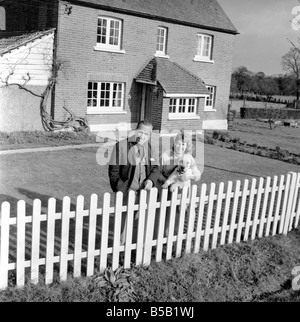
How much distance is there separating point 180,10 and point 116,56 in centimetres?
541

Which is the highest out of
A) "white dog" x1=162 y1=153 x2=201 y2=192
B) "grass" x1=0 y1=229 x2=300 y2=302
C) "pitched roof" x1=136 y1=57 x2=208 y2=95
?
"pitched roof" x1=136 y1=57 x2=208 y2=95

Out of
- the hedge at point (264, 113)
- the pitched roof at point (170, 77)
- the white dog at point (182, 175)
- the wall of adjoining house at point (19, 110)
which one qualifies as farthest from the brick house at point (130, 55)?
the hedge at point (264, 113)

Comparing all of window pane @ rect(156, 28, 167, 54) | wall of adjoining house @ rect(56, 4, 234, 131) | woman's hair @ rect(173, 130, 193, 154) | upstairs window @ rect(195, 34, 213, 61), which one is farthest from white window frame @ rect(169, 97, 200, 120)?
woman's hair @ rect(173, 130, 193, 154)

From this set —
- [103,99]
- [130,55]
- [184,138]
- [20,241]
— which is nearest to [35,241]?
[20,241]

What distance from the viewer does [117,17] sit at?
1902 centimetres

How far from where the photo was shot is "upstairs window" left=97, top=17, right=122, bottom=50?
18828mm

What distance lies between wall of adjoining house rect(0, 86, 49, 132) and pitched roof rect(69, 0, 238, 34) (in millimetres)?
4671

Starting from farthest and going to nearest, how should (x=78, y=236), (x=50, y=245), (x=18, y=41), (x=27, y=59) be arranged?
(x=18, y=41), (x=27, y=59), (x=78, y=236), (x=50, y=245)

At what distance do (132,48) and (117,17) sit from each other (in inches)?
68.4

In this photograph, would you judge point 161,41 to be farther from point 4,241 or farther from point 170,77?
point 4,241

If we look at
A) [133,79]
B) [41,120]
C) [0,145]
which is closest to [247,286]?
[0,145]

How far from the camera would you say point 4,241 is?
4.63m

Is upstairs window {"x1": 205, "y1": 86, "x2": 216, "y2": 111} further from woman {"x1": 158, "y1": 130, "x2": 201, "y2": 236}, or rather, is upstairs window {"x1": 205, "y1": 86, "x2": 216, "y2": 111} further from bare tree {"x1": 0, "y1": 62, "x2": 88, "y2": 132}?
woman {"x1": 158, "y1": 130, "x2": 201, "y2": 236}

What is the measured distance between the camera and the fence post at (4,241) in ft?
14.9
